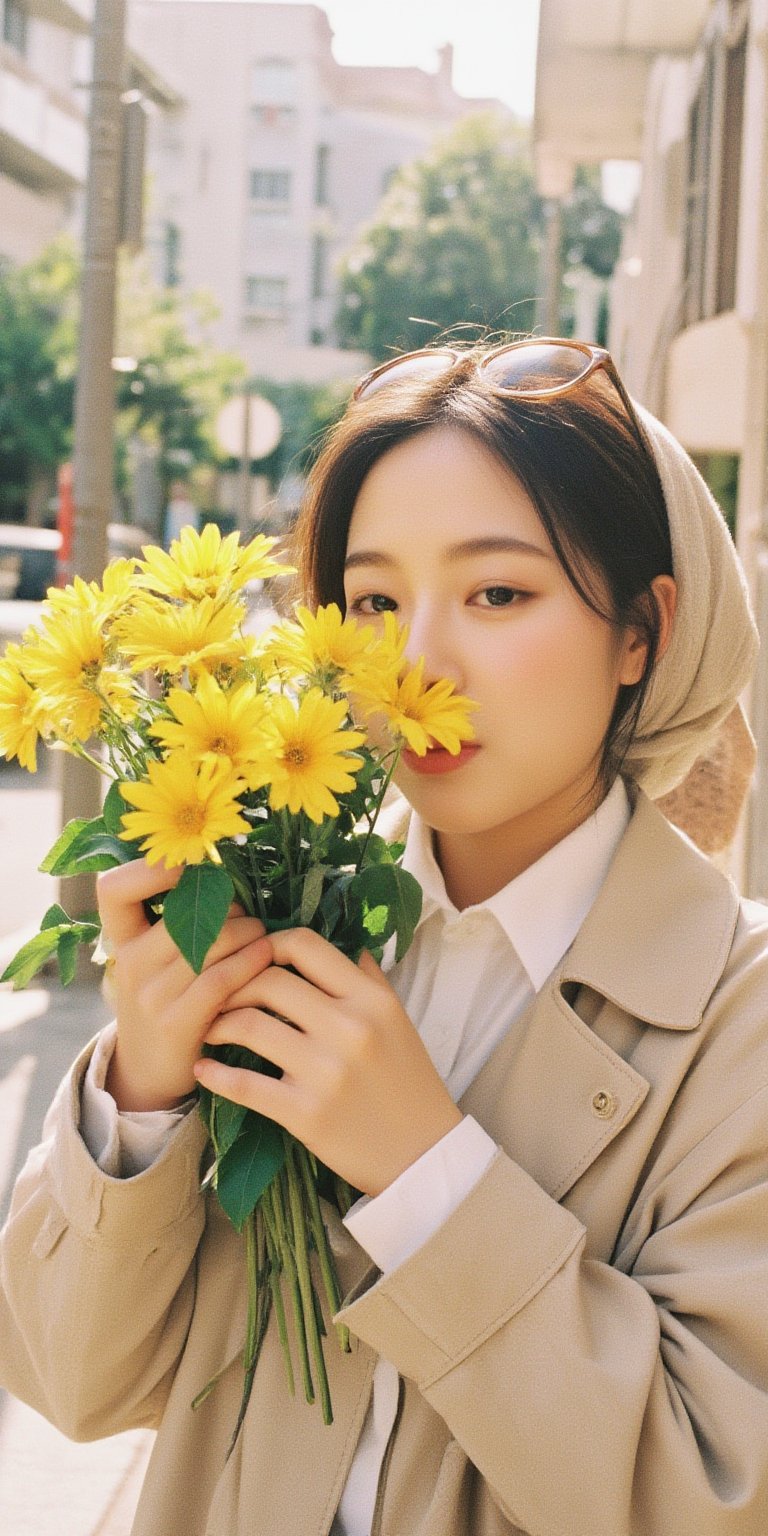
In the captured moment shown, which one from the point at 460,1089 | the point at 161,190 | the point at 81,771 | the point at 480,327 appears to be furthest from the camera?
the point at 161,190

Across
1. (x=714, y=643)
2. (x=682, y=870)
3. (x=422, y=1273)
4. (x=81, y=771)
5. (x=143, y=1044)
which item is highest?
(x=714, y=643)

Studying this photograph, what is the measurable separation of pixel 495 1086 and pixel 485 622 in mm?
424

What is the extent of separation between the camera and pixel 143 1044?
1.37 m

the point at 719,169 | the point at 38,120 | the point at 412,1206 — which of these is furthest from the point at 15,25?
the point at 412,1206

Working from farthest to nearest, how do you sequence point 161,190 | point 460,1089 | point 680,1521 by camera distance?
point 161,190, point 460,1089, point 680,1521

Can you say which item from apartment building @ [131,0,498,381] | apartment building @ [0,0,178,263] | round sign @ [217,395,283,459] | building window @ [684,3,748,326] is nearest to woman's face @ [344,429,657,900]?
building window @ [684,3,748,326]

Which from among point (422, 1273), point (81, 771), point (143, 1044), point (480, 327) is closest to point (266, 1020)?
point (143, 1044)

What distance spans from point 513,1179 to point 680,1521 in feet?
0.94

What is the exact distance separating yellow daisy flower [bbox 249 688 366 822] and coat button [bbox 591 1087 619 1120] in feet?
1.28

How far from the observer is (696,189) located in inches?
441

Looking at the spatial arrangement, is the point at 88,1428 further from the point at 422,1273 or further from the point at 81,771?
the point at 81,771

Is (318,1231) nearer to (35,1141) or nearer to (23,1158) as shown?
(23,1158)

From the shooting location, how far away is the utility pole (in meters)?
6.83

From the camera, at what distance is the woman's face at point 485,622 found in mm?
1477
